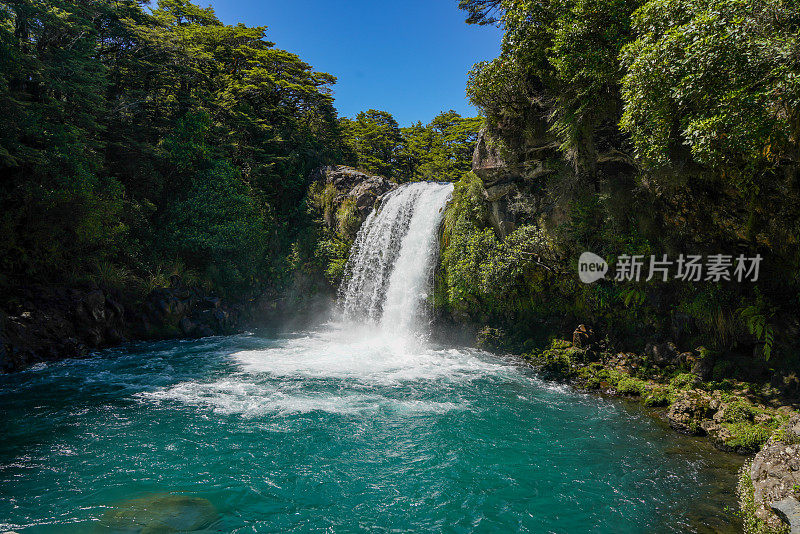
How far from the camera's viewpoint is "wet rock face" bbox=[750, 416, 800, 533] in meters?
4.86

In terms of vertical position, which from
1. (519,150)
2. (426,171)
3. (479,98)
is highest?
(426,171)

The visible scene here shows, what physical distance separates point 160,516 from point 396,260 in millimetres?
14742

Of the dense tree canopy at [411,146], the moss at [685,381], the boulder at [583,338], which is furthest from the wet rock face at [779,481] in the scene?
the dense tree canopy at [411,146]

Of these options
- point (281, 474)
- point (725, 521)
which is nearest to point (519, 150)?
point (725, 521)

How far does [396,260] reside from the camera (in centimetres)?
1914

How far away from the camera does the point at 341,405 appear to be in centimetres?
948

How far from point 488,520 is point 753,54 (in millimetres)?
8626

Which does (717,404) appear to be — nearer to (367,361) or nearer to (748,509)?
(748,509)

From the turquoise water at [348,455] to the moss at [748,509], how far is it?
192 mm

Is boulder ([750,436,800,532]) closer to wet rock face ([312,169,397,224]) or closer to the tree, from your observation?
wet rock face ([312,169,397,224])

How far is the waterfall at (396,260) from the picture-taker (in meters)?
17.9

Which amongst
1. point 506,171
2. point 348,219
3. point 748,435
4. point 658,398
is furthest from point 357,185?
point 748,435

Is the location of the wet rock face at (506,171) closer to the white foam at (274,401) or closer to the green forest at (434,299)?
the green forest at (434,299)

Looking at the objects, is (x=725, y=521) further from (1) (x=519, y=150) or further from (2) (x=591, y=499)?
(1) (x=519, y=150)
